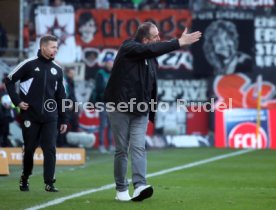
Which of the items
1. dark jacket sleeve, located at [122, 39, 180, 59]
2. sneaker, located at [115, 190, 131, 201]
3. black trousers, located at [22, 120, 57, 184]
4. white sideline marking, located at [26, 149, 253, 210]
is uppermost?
dark jacket sleeve, located at [122, 39, 180, 59]

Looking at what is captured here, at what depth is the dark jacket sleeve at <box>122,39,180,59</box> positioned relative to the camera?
985 centimetres

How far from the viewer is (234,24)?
2417 cm

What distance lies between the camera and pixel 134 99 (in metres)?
10.2

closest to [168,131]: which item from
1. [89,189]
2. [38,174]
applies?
[38,174]

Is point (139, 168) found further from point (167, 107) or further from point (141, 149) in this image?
point (167, 107)

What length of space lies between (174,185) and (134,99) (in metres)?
2.66

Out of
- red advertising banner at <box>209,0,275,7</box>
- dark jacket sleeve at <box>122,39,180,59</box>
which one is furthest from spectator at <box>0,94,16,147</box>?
dark jacket sleeve at <box>122,39,180,59</box>

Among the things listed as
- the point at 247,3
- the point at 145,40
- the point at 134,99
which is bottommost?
the point at 134,99

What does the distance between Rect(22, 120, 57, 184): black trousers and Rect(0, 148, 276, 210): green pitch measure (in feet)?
0.93

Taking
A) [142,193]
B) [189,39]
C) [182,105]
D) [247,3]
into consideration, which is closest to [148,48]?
[189,39]

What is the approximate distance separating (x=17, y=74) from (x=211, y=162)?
691cm

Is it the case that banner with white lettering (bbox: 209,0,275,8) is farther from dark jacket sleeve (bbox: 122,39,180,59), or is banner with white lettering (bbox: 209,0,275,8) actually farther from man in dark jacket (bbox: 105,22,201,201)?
dark jacket sleeve (bbox: 122,39,180,59)

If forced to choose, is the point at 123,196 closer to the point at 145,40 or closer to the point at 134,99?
the point at 134,99

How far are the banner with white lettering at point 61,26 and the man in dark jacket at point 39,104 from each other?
1231 centimetres
